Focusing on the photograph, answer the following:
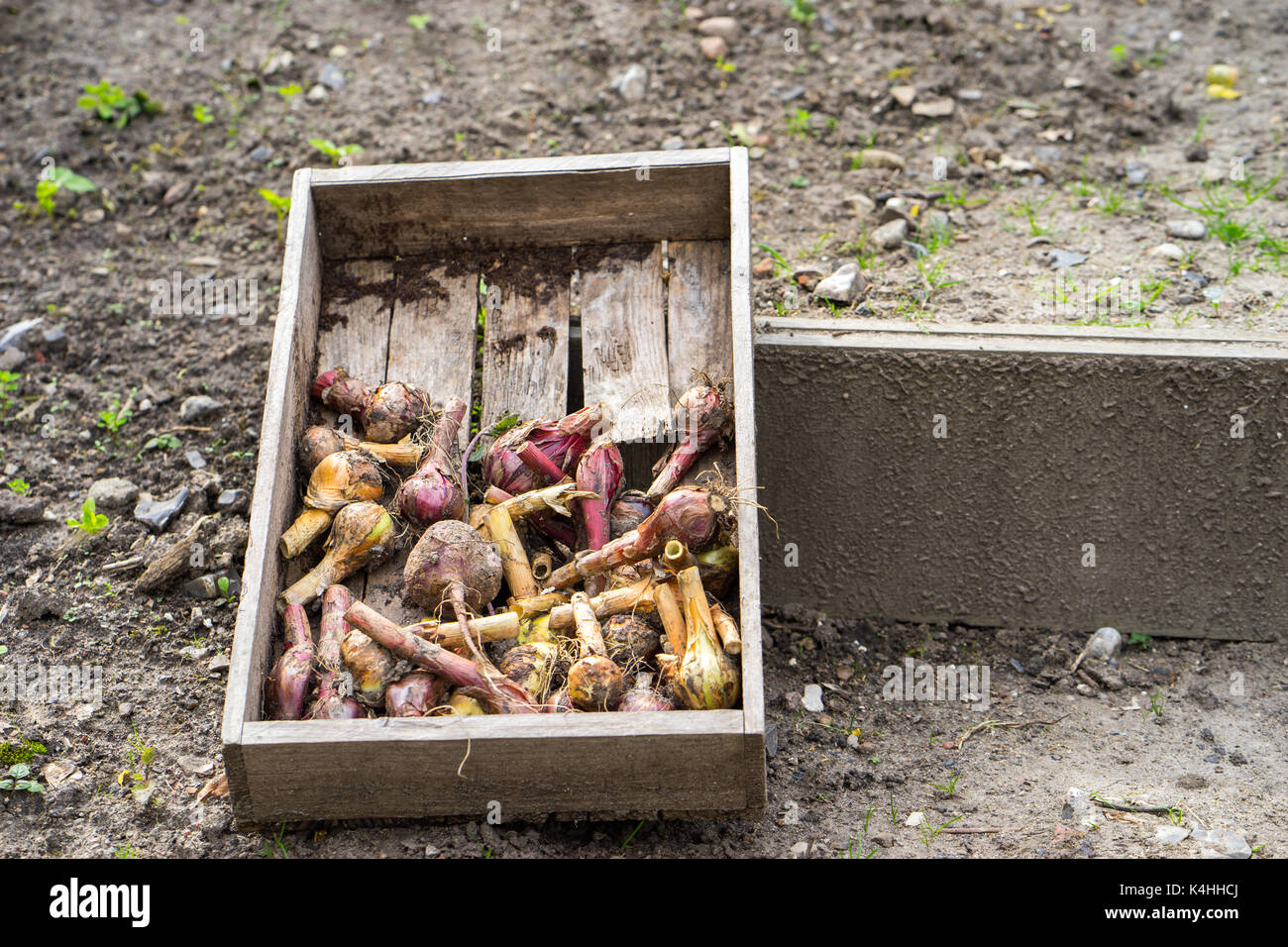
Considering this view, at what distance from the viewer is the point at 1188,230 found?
413cm

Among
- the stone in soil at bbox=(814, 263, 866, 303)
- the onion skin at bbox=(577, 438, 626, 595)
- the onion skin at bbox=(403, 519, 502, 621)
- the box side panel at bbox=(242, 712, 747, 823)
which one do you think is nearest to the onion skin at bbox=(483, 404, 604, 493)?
the onion skin at bbox=(577, 438, 626, 595)

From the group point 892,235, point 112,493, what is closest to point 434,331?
point 112,493

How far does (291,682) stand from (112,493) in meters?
1.48

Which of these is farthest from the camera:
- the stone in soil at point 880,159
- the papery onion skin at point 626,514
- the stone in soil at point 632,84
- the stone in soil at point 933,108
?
the stone in soil at point 632,84

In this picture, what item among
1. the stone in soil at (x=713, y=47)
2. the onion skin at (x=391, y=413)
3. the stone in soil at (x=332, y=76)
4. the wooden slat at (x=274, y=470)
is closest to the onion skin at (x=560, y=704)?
the wooden slat at (x=274, y=470)

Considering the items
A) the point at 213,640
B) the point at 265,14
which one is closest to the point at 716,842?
the point at 213,640

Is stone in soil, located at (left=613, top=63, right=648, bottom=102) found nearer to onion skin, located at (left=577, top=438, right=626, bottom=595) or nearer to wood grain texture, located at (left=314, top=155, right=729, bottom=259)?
wood grain texture, located at (left=314, top=155, right=729, bottom=259)

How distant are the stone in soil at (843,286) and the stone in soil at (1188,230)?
121cm

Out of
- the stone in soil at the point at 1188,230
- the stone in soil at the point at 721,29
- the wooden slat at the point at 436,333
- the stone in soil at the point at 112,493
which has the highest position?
the stone in soil at the point at 721,29

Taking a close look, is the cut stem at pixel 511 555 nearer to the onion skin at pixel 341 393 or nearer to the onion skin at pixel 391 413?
the onion skin at pixel 391 413

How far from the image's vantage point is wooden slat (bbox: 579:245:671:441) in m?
3.38

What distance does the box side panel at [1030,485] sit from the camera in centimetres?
356

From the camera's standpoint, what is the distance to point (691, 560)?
9.16 ft

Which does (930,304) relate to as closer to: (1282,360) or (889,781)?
(1282,360)
